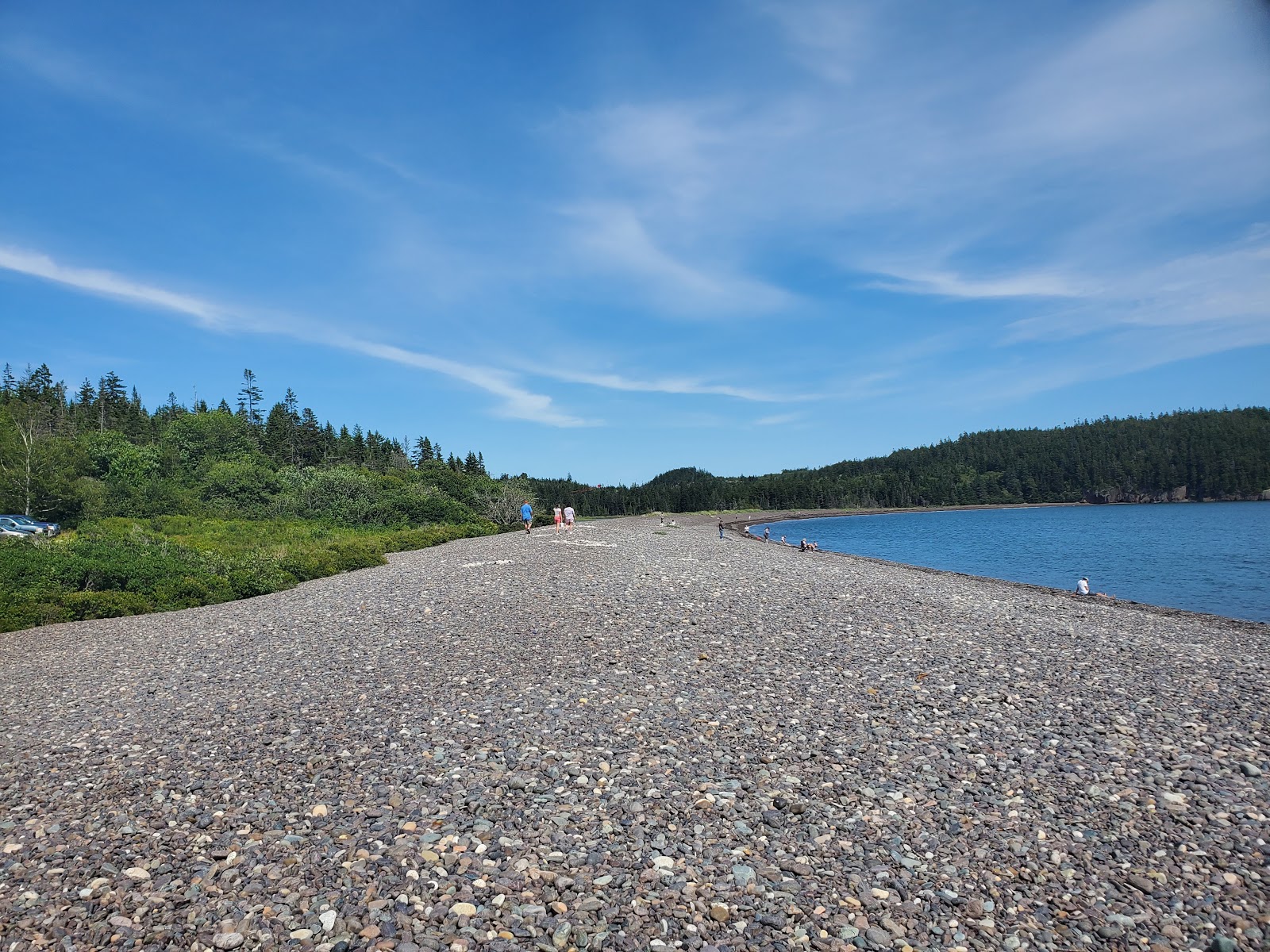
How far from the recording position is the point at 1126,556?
47562 millimetres

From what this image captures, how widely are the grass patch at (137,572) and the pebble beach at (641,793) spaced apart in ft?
18.3

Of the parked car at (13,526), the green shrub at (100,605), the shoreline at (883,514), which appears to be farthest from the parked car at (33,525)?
the shoreline at (883,514)

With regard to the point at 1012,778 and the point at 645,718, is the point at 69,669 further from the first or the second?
the point at 1012,778

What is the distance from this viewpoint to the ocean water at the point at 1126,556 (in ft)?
96.7

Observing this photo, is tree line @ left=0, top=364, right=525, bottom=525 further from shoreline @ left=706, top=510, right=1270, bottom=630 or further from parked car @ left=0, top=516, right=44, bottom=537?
shoreline @ left=706, top=510, right=1270, bottom=630

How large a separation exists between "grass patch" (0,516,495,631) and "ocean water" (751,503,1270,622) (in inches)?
1295

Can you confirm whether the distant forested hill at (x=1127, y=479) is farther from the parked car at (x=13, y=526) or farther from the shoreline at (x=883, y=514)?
the parked car at (x=13, y=526)

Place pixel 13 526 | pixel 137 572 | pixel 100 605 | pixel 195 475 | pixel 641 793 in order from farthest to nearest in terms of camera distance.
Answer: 1. pixel 195 475
2. pixel 13 526
3. pixel 137 572
4. pixel 100 605
5. pixel 641 793

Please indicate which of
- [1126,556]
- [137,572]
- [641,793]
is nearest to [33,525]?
[137,572]

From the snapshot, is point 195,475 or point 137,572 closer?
point 137,572

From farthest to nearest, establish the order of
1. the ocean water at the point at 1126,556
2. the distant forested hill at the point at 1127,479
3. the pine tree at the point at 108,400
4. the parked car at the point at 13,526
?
the distant forested hill at the point at 1127,479 < the pine tree at the point at 108,400 < the parked car at the point at 13,526 < the ocean water at the point at 1126,556

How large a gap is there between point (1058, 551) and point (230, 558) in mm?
55963

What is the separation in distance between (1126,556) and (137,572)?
56.7 metres

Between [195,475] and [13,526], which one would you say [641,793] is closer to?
[13,526]
